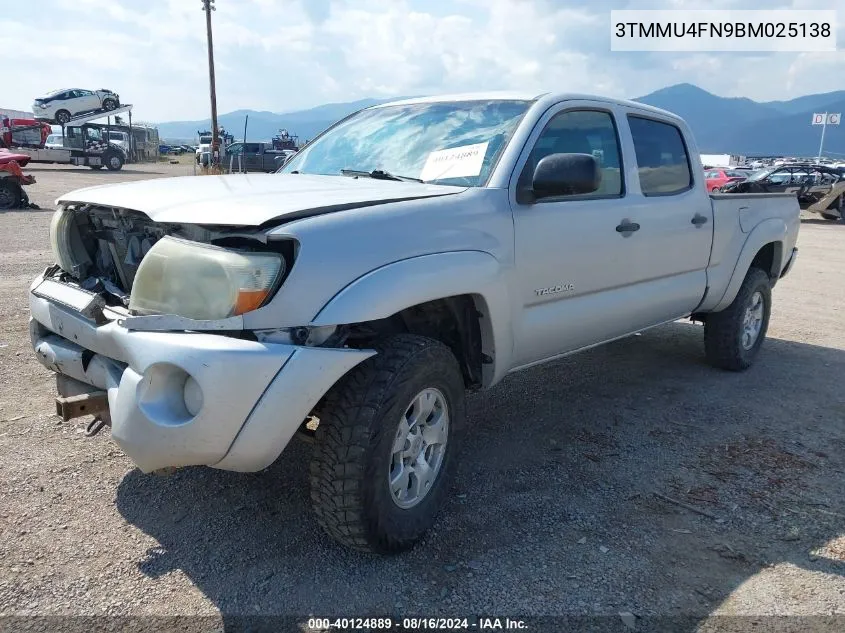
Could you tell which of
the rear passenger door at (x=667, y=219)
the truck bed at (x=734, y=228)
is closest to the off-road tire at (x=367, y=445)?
the rear passenger door at (x=667, y=219)

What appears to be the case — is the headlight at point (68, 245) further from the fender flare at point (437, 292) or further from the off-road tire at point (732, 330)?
the off-road tire at point (732, 330)

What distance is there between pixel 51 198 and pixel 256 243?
58.4ft

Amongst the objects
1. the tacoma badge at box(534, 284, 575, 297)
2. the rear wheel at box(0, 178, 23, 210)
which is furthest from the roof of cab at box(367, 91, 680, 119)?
the rear wheel at box(0, 178, 23, 210)

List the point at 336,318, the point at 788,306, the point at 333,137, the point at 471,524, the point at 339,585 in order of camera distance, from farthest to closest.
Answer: the point at 788,306 → the point at 333,137 → the point at 471,524 → the point at 339,585 → the point at 336,318

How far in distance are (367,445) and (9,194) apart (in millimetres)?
15369

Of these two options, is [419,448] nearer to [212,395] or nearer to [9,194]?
[212,395]

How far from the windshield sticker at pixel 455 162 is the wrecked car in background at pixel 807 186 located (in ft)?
60.7

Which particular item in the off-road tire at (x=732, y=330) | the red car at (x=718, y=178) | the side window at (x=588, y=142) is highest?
the red car at (x=718, y=178)

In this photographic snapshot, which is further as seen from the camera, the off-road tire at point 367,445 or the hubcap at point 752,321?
the hubcap at point 752,321

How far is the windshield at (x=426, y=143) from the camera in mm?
3264

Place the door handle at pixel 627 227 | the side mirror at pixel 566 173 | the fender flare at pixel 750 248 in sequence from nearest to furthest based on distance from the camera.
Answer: the side mirror at pixel 566 173 → the door handle at pixel 627 227 → the fender flare at pixel 750 248

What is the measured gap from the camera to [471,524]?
2.97 metres

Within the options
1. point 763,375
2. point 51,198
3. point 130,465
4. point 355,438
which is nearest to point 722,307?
point 763,375

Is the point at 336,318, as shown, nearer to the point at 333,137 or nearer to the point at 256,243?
the point at 256,243
